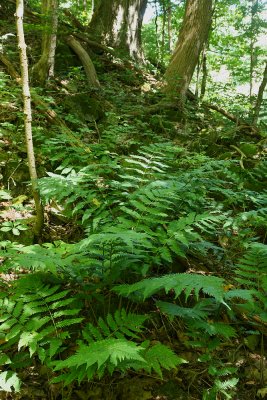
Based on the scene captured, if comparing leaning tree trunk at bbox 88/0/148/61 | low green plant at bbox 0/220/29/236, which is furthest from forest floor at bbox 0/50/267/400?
leaning tree trunk at bbox 88/0/148/61

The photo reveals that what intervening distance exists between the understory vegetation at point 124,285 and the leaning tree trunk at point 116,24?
517 cm

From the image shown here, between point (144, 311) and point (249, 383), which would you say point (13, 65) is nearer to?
point (144, 311)

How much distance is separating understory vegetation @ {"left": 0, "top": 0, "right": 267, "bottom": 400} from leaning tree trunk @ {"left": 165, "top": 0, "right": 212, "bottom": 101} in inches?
116

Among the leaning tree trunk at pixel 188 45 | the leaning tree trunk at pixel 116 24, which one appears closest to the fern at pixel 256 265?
the leaning tree trunk at pixel 188 45

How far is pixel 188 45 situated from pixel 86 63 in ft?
7.60

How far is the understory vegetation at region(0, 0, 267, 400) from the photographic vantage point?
1923 mm

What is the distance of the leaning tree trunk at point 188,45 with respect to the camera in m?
7.39

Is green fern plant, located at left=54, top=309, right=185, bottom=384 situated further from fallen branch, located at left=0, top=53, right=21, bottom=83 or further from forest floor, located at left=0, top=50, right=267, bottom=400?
fallen branch, located at left=0, top=53, right=21, bottom=83

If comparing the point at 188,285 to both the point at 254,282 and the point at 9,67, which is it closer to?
the point at 254,282

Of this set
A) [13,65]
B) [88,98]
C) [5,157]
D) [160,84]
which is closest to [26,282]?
[5,157]

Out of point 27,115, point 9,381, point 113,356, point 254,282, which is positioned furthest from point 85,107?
point 113,356

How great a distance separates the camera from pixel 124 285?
213 cm

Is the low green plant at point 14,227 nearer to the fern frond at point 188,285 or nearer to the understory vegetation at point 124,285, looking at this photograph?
the understory vegetation at point 124,285

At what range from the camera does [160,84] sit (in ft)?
27.1
